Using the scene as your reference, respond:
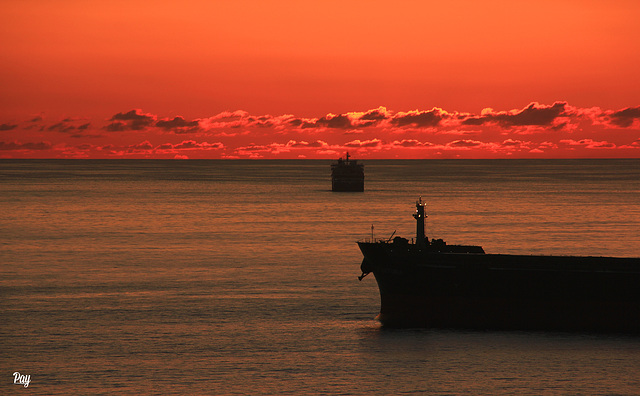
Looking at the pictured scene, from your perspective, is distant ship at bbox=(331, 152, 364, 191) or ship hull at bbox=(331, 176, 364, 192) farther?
ship hull at bbox=(331, 176, 364, 192)

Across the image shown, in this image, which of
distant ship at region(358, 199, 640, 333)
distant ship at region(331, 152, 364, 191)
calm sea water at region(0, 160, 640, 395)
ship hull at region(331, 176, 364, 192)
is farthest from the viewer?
ship hull at region(331, 176, 364, 192)

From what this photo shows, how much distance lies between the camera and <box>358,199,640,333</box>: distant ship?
46.8 m

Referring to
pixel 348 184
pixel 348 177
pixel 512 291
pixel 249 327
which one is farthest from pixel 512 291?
pixel 348 177

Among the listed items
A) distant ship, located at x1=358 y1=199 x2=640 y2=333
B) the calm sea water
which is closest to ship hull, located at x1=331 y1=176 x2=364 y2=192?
the calm sea water

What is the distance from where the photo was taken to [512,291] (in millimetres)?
47594

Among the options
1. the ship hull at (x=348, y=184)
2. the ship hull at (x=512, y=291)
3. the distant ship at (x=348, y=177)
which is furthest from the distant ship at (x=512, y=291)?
the ship hull at (x=348, y=184)

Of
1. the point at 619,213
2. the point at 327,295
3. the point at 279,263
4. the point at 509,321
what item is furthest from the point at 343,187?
the point at 509,321

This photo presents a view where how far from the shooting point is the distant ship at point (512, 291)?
46750 mm

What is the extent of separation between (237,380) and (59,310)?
19.7 meters

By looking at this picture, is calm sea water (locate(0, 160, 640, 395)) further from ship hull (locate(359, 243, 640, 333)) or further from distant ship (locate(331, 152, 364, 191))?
distant ship (locate(331, 152, 364, 191))

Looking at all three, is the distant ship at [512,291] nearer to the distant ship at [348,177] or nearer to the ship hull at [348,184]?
the distant ship at [348,177]

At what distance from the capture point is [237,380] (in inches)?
1547

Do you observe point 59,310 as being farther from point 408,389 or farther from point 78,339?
point 408,389

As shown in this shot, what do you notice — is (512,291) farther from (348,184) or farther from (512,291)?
(348,184)
